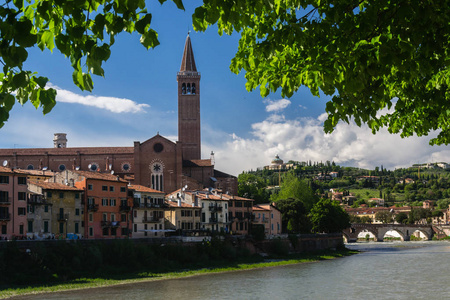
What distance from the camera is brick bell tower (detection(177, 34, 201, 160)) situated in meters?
94.0

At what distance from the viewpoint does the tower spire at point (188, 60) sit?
9775 centimetres

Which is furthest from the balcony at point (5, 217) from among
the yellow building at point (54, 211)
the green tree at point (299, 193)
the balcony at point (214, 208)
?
the green tree at point (299, 193)

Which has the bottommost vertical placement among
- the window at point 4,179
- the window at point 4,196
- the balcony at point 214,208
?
the balcony at point 214,208

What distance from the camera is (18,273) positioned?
3719 centimetres

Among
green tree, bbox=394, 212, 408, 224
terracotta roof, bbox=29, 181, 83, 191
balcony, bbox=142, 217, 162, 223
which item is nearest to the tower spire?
balcony, bbox=142, 217, 162, 223

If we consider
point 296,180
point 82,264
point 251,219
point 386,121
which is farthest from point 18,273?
point 296,180

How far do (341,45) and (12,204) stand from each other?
42.0m

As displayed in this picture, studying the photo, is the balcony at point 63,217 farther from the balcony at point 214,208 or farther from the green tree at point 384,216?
the green tree at point 384,216

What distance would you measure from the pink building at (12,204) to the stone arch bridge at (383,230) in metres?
88.1

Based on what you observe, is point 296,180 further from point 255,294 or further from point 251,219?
point 255,294

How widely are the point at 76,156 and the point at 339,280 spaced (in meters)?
55.1

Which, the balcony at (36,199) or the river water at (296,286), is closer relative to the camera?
the river water at (296,286)

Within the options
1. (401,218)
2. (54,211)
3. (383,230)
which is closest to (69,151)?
(54,211)

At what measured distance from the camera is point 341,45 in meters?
6.66
